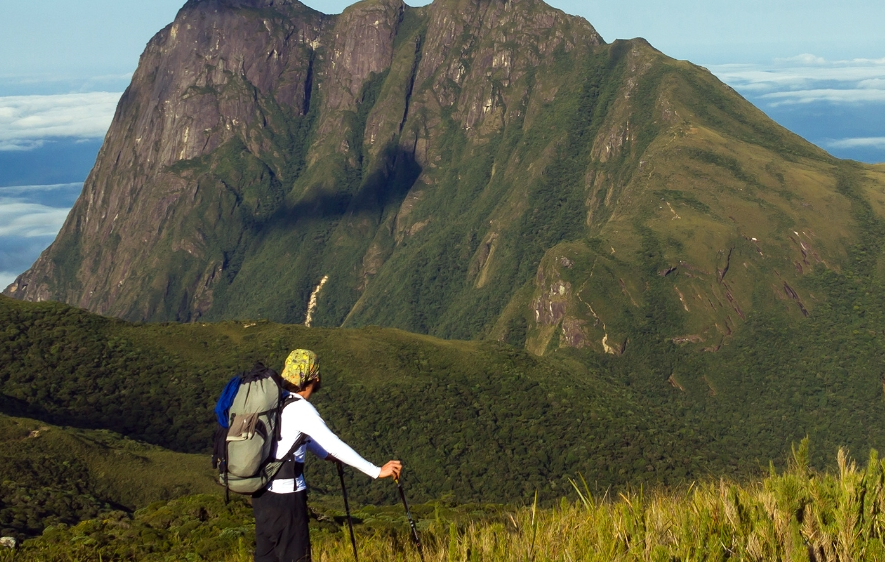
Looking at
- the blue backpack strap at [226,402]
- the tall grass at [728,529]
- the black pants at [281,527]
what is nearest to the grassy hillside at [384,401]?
the black pants at [281,527]

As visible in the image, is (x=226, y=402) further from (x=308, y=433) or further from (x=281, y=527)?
(x=281, y=527)

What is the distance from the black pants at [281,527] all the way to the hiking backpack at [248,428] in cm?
52

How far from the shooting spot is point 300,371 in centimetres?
1330

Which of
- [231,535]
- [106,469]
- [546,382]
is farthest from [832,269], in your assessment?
[231,535]

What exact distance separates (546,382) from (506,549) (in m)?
132

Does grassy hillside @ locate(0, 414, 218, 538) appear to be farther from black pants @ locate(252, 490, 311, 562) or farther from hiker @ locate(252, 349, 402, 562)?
hiker @ locate(252, 349, 402, 562)

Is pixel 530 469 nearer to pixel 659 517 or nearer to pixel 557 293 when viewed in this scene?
pixel 557 293

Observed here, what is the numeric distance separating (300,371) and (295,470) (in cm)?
146

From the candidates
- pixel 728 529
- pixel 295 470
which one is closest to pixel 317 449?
pixel 295 470

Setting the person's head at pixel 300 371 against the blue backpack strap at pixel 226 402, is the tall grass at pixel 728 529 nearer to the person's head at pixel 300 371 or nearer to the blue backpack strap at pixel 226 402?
the person's head at pixel 300 371

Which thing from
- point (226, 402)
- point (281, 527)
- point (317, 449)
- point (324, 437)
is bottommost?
point (281, 527)

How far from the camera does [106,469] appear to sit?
85.1m

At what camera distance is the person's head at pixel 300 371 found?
13289 mm

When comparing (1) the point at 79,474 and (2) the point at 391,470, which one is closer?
(2) the point at 391,470
